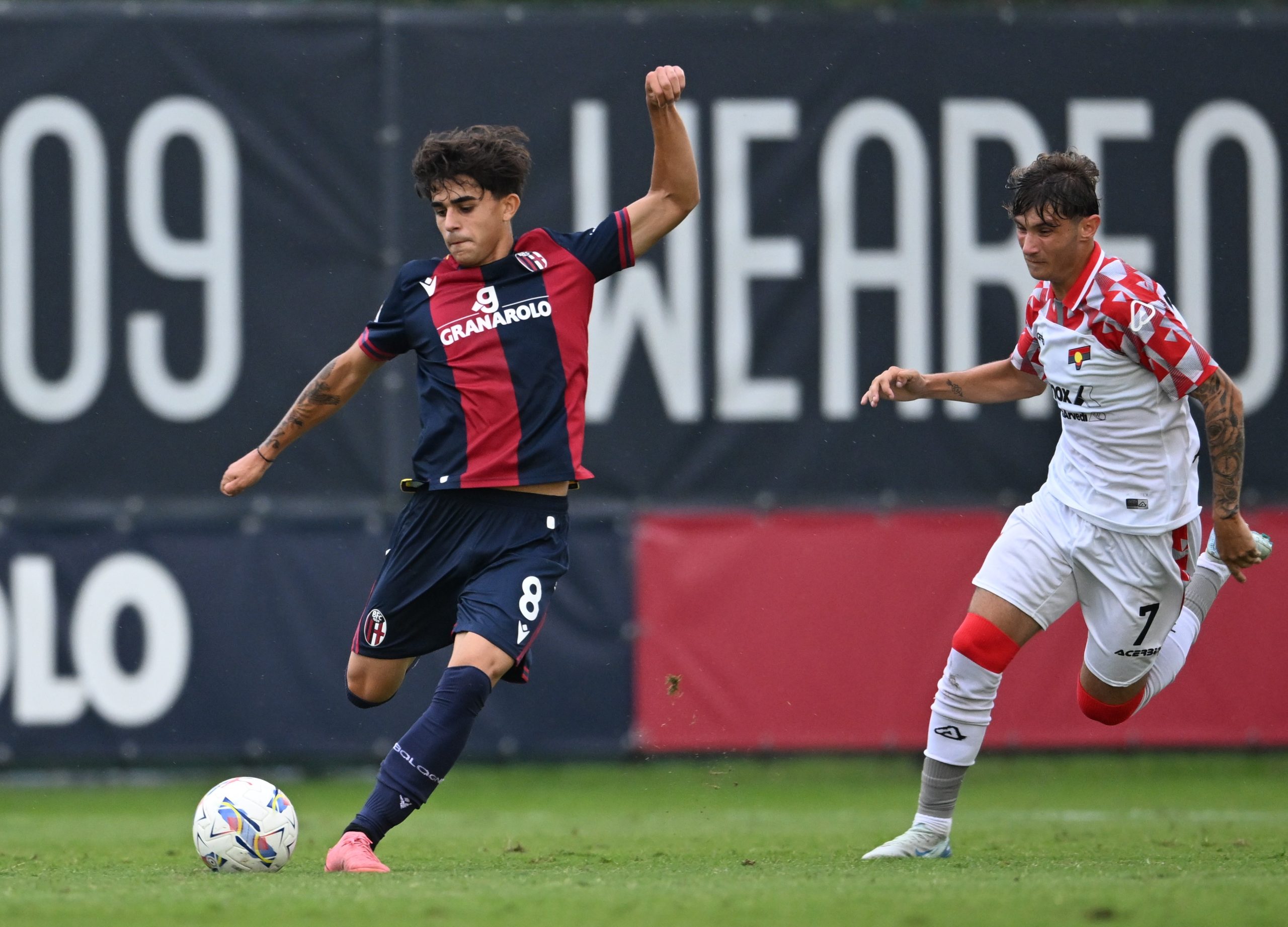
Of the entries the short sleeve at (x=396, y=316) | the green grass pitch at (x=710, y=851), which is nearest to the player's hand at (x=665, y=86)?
the short sleeve at (x=396, y=316)

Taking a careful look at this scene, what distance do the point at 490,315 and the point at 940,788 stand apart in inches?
86.4

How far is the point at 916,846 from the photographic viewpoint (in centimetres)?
586

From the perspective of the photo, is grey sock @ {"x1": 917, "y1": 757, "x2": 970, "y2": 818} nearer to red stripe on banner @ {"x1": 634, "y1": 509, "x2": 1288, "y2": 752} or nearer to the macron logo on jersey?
the macron logo on jersey

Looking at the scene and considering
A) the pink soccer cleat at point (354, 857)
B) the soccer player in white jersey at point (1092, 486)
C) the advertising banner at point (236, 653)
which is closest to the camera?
the pink soccer cleat at point (354, 857)

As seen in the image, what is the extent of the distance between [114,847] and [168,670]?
229cm

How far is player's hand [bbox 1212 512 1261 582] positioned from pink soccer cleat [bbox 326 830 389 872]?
9.62 ft

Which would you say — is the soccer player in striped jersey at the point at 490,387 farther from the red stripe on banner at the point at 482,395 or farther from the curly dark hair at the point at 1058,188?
the curly dark hair at the point at 1058,188

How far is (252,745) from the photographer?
913cm

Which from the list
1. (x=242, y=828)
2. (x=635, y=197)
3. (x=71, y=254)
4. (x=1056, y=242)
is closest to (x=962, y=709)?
(x=1056, y=242)

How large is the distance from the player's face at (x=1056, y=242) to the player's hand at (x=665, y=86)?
1.20 metres

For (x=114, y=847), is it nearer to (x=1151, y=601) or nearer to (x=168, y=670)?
(x=168, y=670)

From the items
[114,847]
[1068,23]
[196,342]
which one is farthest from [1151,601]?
[196,342]

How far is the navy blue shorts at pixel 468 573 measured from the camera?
5.54 m

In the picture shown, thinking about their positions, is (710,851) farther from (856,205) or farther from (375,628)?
(856,205)
